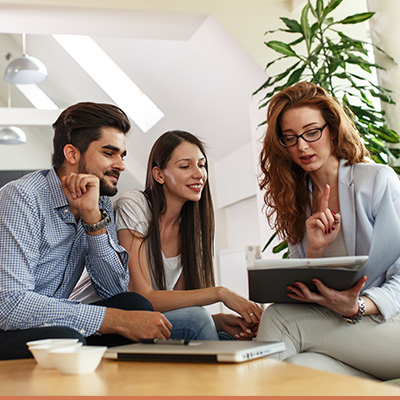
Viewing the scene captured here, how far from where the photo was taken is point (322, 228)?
5.46 ft

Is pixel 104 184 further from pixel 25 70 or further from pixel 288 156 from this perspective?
pixel 25 70

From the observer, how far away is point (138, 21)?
3574 mm

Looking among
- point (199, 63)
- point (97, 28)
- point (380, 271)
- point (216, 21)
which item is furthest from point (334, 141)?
point (199, 63)

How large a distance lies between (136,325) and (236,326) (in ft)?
2.05

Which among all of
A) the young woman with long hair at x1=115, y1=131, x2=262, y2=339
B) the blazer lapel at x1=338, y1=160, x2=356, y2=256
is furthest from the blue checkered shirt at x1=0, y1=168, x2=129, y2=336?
the blazer lapel at x1=338, y1=160, x2=356, y2=256

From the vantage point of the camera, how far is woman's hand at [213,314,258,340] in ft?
6.14

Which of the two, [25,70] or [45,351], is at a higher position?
[25,70]

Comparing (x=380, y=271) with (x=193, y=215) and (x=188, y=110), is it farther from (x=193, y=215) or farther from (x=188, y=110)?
(x=188, y=110)

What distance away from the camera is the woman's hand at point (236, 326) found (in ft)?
6.14

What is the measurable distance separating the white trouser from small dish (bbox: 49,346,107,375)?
0.66 meters

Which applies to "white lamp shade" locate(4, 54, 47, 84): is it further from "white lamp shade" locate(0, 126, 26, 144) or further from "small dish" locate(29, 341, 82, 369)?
"small dish" locate(29, 341, 82, 369)

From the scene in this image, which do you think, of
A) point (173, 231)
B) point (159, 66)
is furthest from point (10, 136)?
point (173, 231)

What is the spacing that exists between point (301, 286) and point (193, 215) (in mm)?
961

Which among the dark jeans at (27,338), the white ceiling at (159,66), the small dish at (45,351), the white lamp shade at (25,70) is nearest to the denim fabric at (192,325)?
the dark jeans at (27,338)
